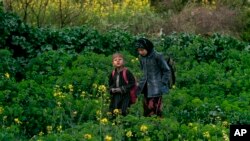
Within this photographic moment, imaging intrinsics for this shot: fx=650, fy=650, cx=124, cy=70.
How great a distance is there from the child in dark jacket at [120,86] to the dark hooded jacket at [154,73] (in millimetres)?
219

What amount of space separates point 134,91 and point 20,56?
5.06 m

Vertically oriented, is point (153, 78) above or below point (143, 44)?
below

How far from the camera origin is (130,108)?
1003cm

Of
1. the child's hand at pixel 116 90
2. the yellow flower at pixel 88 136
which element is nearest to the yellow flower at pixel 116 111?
the child's hand at pixel 116 90

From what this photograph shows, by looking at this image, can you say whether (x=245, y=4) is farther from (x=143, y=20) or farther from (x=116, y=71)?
(x=116, y=71)

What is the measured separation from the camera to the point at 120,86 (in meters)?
9.75

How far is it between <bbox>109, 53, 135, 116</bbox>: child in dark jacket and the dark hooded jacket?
219 millimetres

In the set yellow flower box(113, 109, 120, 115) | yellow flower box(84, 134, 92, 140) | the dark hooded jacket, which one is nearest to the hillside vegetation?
yellow flower box(84, 134, 92, 140)

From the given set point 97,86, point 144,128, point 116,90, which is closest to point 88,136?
point 144,128

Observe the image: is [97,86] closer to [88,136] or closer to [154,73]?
[154,73]

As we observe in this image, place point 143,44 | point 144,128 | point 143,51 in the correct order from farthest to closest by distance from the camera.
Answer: point 143,51, point 143,44, point 144,128

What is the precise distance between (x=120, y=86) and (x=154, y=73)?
0.55m

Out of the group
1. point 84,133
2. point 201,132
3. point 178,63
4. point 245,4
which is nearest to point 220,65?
point 178,63

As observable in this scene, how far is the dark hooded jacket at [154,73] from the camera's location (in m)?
9.59
